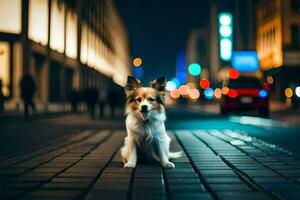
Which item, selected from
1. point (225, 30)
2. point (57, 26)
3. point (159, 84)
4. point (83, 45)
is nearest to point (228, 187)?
point (159, 84)

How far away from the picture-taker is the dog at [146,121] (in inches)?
283

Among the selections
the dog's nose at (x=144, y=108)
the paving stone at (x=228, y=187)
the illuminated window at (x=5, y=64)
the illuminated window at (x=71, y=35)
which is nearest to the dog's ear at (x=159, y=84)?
the dog's nose at (x=144, y=108)

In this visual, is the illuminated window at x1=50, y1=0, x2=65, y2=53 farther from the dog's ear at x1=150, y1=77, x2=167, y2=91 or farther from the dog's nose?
the dog's nose

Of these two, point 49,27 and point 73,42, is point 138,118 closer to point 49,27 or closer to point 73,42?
point 49,27

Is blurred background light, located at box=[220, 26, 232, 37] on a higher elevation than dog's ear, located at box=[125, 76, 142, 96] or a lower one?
higher

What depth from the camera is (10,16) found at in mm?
32031

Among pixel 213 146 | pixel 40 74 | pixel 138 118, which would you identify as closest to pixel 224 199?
pixel 138 118

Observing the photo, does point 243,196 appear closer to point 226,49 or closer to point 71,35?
point 71,35

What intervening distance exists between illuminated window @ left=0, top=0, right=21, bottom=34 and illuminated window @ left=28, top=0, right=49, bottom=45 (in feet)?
3.51

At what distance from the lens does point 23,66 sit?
32344mm

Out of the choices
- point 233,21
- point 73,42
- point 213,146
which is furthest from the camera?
point 233,21

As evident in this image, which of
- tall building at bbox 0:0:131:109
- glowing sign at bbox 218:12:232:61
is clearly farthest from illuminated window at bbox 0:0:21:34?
glowing sign at bbox 218:12:232:61

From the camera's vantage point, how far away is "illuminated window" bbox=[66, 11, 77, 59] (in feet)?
A: 149

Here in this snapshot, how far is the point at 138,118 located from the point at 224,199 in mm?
2509
